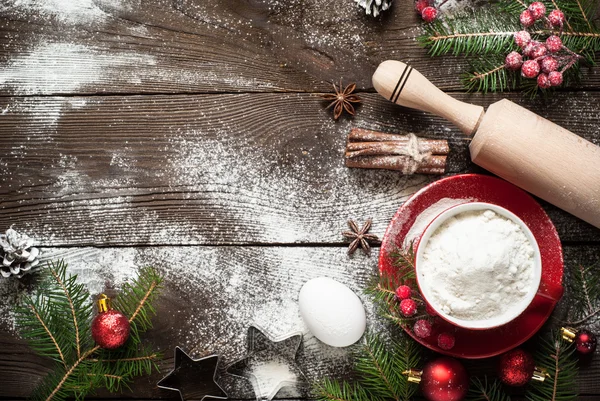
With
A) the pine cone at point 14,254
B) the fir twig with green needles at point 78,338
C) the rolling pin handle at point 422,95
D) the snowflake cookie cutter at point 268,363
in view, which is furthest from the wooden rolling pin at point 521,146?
the pine cone at point 14,254

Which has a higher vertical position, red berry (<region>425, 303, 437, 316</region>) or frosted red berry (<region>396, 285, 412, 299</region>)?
frosted red berry (<region>396, 285, 412, 299</region>)

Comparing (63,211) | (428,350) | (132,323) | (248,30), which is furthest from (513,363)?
(63,211)

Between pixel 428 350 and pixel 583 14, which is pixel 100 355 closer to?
pixel 428 350

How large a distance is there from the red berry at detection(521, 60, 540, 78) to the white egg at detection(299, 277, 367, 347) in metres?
0.58

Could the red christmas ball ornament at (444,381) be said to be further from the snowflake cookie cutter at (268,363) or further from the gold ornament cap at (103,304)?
the gold ornament cap at (103,304)

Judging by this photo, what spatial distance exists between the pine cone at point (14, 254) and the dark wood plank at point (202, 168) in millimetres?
48

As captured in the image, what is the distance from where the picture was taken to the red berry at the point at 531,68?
3.76ft

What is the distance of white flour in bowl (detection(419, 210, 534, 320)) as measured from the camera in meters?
1.04

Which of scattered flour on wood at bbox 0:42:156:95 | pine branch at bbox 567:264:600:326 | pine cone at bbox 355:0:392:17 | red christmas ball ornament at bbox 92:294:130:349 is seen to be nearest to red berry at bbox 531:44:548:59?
pine cone at bbox 355:0:392:17

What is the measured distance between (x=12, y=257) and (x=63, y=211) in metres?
0.14

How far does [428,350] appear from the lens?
3.99ft

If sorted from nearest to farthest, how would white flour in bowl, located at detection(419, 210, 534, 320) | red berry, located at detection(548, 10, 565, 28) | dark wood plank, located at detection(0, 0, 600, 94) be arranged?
white flour in bowl, located at detection(419, 210, 534, 320) → red berry, located at detection(548, 10, 565, 28) → dark wood plank, located at detection(0, 0, 600, 94)

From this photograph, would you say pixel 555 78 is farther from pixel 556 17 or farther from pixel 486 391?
pixel 486 391

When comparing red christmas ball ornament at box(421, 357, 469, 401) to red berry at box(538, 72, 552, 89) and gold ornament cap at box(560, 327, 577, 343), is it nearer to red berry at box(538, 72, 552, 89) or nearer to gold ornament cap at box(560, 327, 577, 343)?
gold ornament cap at box(560, 327, 577, 343)
